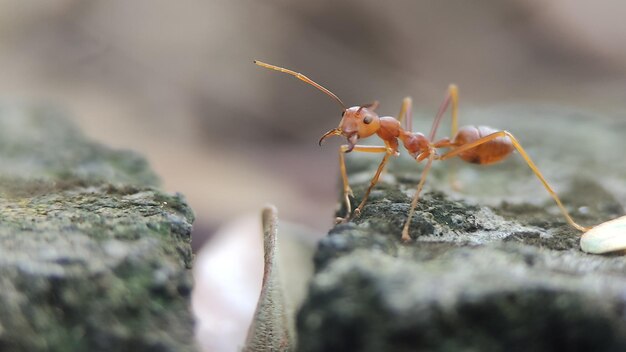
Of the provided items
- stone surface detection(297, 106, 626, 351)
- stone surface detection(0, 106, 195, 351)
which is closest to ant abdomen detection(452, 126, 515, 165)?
stone surface detection(297, 106, 626, 351)

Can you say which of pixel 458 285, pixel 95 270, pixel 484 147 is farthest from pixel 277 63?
pixel 458 285

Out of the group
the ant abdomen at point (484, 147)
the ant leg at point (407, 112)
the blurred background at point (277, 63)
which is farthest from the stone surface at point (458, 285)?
the blurred background at point (277, 63)

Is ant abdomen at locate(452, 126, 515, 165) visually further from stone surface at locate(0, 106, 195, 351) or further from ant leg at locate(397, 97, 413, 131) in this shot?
stone surface at locate(0, 106, 195, 351)

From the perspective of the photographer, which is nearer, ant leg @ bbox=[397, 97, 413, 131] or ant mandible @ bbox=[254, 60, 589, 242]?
ant mandible @ bbox=[254, 60, 589, 242]

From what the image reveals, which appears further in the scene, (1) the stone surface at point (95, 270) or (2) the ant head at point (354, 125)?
(2) the ant head at point (354, 125)

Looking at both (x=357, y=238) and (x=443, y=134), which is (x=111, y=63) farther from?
(x=357, y=238)

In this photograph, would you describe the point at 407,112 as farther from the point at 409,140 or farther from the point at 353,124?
the point at 353,124

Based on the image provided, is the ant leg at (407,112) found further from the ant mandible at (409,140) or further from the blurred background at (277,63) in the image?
the blurred background at (277,63)
